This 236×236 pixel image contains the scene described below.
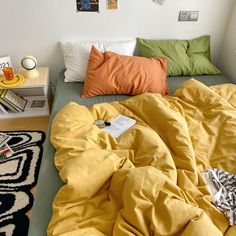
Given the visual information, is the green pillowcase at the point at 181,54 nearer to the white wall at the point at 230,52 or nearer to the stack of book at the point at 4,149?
the white wall at the point at 230,52

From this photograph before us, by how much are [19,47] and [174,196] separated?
1.79m

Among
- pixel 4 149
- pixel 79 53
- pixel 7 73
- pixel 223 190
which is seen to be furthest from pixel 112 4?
pixel 223 190

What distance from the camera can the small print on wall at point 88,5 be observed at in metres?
2.00

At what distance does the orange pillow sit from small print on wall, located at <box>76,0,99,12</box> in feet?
1.14

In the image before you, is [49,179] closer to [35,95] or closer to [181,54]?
[35,95]

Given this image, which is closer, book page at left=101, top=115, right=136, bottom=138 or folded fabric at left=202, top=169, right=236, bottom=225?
folded fabric at left=202, top=169, right=236, bottom=225

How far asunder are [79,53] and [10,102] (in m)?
0.70

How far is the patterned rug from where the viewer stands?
140cm

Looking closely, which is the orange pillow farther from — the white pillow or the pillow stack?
the white pillow

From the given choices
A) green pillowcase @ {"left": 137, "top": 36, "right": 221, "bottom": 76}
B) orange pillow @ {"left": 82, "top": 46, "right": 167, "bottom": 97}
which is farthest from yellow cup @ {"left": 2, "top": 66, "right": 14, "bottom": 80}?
green pillowcase @ {"left": 137, "top": 36, "right": 221, "bottom": 76}

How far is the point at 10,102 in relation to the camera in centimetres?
208

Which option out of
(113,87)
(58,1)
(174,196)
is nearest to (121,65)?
(113,87)

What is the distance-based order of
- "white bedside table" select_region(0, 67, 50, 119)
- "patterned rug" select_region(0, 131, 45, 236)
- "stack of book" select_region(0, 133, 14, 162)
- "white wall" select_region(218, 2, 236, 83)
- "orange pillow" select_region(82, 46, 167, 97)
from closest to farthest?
"patterned rug" select_region(0, 131, 45, 236)
"stack of book" select_region(0, 133, 14, 162)
"orange pillow" select_region(82, 46, 167, 97)
"white bedside table" select_region(0, 67, 50, 119)
"white wall" select_region(218, 2, 236, 83)

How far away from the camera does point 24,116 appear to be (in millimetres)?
2139
